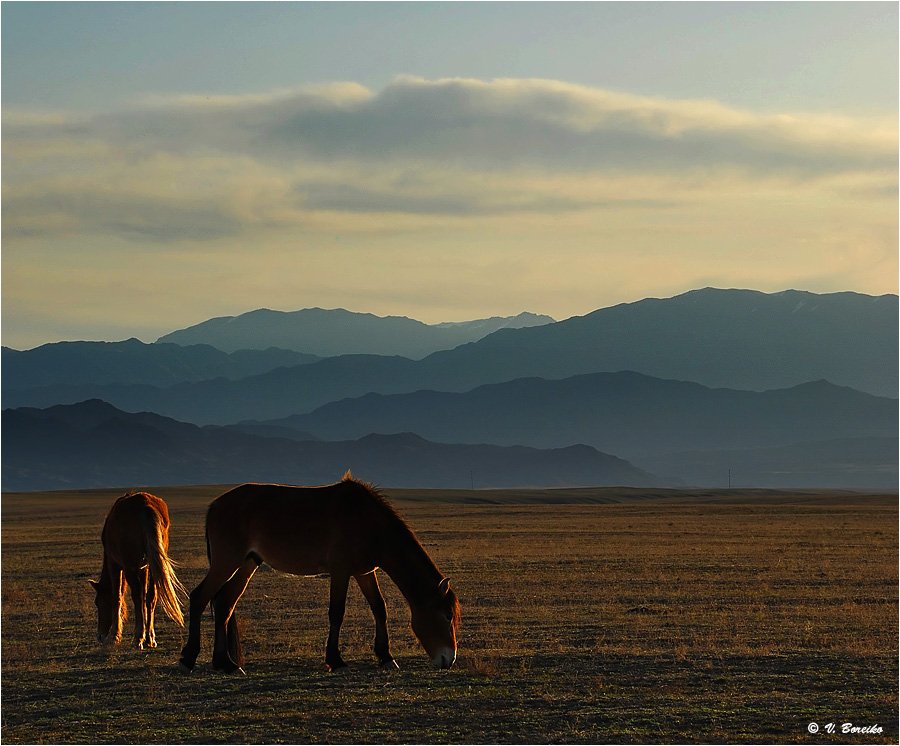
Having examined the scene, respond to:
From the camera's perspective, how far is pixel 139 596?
16.7m

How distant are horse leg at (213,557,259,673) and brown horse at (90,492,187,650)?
206 centimetres

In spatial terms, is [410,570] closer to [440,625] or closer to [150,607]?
[440,625]

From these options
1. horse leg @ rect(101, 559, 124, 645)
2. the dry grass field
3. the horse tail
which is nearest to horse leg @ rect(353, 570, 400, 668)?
the dry grass field

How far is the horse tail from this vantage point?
51.8 ft

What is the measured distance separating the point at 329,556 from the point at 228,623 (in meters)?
1.60

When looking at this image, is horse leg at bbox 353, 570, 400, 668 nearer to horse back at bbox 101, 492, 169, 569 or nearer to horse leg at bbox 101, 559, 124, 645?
horse back at bbox 101, 492, 169, 569

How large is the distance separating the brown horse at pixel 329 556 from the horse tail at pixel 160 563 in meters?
1.59

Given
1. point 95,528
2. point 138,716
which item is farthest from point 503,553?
point 95,528

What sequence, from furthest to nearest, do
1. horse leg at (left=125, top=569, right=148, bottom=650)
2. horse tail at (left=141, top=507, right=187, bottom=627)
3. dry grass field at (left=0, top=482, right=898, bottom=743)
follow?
1. horse leg at (left=125, top=569, right=148, bottom=650)
2. horse tail at (left=141, top=507, right=187, bottom=627)
3. dry grass field at (left=0, top=482, right=898, bottom=743)

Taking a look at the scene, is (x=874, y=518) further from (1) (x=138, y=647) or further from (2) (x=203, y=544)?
(1) (x=138, y=647)

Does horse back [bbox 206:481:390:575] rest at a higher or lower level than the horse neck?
higher

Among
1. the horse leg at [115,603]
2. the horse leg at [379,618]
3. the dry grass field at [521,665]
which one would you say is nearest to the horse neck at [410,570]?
the horse leg at [379,618]

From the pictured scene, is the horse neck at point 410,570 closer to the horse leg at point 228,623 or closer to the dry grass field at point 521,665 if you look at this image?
the dry grass field at point 521,665

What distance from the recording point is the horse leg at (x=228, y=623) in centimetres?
1387
